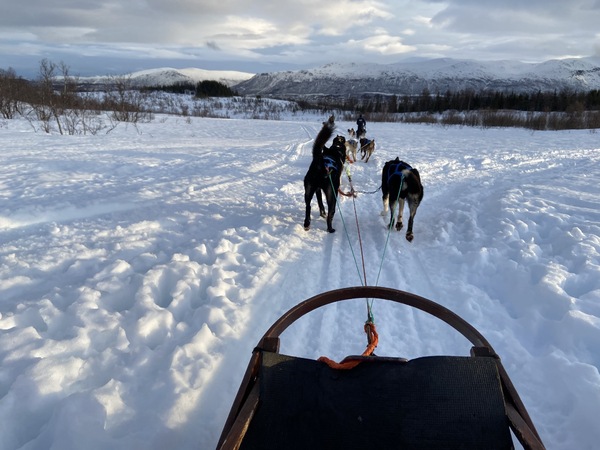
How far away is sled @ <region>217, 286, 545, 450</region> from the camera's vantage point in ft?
4.84

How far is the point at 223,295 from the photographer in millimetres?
3404

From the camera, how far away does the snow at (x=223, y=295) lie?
2.10 meters

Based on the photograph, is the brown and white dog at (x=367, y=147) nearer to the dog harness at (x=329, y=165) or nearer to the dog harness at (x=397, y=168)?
the dog harness at (x=397, y=168)

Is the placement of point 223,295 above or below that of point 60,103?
below

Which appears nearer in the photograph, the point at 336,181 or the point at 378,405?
the point at 378,405

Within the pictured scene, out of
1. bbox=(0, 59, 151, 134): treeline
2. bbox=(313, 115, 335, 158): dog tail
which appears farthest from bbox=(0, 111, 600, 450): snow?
bbox=(0, 59, 151, 134): treeline

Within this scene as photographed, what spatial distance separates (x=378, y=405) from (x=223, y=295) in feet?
6.96

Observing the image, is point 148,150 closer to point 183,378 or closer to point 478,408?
point 183,378

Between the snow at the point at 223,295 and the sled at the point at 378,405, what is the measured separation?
28.6 inches

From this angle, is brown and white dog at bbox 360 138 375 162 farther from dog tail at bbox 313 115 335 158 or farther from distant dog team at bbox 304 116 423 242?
dog tail at bbox 313 115 335 158

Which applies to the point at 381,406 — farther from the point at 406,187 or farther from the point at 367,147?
the point at 367,147

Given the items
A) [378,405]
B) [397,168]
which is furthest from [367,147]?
[378,405]

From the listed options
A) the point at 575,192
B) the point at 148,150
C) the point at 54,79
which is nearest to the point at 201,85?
the point at 54,79

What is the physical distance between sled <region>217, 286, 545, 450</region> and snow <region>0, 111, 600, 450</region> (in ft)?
2.39
